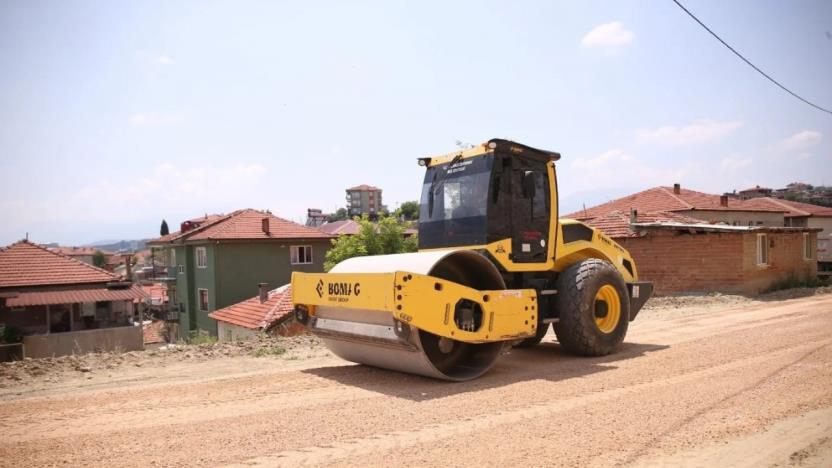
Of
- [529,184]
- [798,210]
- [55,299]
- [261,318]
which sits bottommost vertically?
[261,318]

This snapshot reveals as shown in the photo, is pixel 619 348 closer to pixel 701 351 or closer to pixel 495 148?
pixel 701 351

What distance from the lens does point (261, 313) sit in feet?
76.9

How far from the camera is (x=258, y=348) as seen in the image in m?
9.07

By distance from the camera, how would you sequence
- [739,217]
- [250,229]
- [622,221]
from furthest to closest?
[739,217], [250,229], [622,221]

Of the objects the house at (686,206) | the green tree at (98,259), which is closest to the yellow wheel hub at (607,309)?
the house at (686,206)

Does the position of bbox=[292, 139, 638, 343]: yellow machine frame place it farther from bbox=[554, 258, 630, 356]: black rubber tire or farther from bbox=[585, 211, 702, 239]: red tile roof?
bbox=[585, 211, 702, 239]: red tile roof

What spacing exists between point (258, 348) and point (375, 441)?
4.79m

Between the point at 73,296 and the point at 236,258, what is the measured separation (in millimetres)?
8662

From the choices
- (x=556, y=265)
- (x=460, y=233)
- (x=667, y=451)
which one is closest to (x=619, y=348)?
(x=556, y=265)

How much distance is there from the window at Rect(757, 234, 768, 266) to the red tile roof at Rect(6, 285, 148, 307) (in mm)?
25968

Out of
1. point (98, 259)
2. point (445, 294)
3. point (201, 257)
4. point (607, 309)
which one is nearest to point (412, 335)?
point (445, 294)

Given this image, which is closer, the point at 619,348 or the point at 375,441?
the point at 375,441

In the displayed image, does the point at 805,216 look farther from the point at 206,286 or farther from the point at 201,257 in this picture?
the point at 201,257

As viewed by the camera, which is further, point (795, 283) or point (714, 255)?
point (795, 283)
